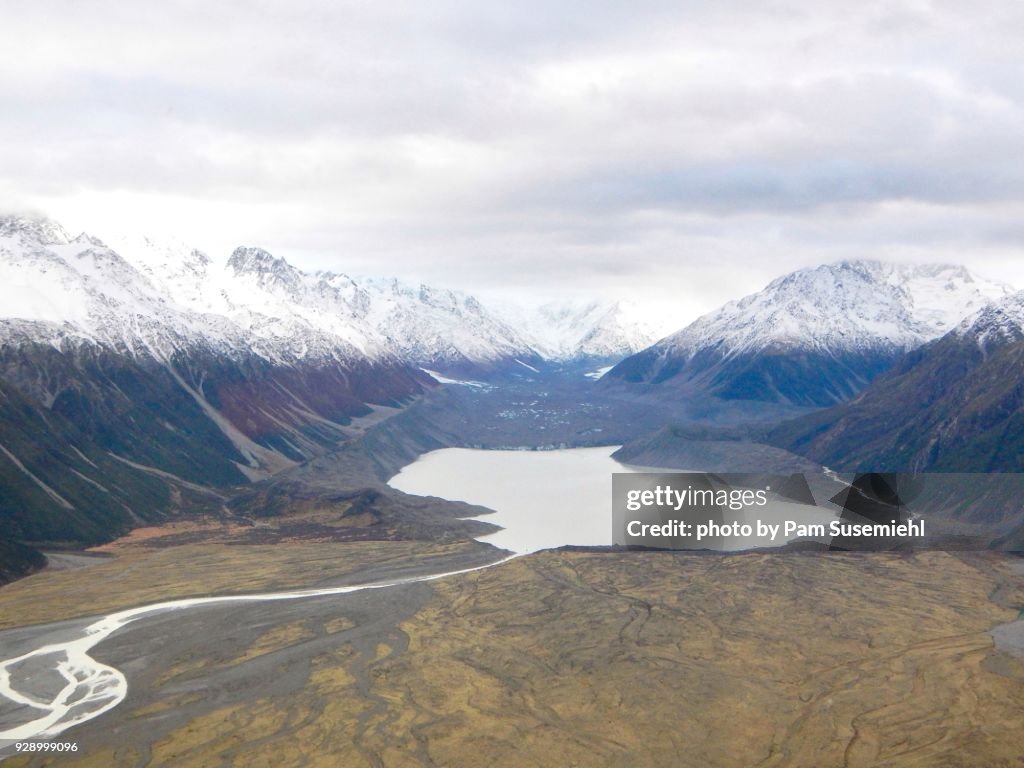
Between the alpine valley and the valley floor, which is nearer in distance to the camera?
the valley floor

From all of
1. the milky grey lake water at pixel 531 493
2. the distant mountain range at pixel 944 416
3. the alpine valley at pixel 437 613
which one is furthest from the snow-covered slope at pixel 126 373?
the distant mountain range at pixel 944 416

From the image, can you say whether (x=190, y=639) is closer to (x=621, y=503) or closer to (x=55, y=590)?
(x=55, y=590)

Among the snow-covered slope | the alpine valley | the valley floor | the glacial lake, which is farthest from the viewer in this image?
the snow-covered slope

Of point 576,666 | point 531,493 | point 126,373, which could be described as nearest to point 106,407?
point 126,373

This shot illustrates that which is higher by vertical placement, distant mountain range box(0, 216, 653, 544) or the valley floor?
distant mountain range box(0, 216, 653, 544)

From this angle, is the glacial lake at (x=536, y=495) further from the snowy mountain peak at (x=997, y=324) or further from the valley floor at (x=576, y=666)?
the snowy mountain peak at (x=997, y=324)

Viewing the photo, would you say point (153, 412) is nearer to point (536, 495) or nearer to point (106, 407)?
point (106, 407)

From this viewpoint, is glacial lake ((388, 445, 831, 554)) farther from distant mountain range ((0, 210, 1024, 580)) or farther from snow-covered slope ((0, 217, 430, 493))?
snow-covered slope ((0, 217, 430, 493))

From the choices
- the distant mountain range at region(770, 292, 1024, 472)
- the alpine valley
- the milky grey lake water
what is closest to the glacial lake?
the milky grey lake water
